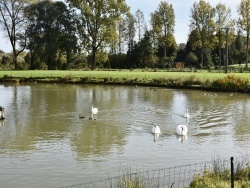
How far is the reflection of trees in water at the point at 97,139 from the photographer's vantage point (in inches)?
662

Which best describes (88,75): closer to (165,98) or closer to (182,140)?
(165,98)

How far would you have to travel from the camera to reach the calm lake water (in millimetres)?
13977

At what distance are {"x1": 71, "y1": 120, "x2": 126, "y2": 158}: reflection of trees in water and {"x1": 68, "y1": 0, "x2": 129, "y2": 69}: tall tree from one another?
168 feet

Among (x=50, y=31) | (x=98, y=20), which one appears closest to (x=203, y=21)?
(x=98, y=20)

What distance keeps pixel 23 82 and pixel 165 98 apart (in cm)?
2743

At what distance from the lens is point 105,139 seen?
19.0 metres

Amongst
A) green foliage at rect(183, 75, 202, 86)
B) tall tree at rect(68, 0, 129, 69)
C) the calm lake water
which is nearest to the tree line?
tall tree at rect(68, 0, 129, 69)

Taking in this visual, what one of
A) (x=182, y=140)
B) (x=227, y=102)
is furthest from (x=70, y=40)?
(x=182, y=140)

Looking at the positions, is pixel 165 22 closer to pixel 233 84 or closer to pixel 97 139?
pixel 233 84

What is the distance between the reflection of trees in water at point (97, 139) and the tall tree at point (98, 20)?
5135 cm

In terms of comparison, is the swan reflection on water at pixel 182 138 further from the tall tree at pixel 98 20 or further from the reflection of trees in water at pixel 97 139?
the tall tree at pixel 98 20

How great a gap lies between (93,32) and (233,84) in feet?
116

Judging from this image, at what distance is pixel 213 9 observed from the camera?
257 feet

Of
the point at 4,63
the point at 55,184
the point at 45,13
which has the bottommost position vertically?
the point at 55,184
